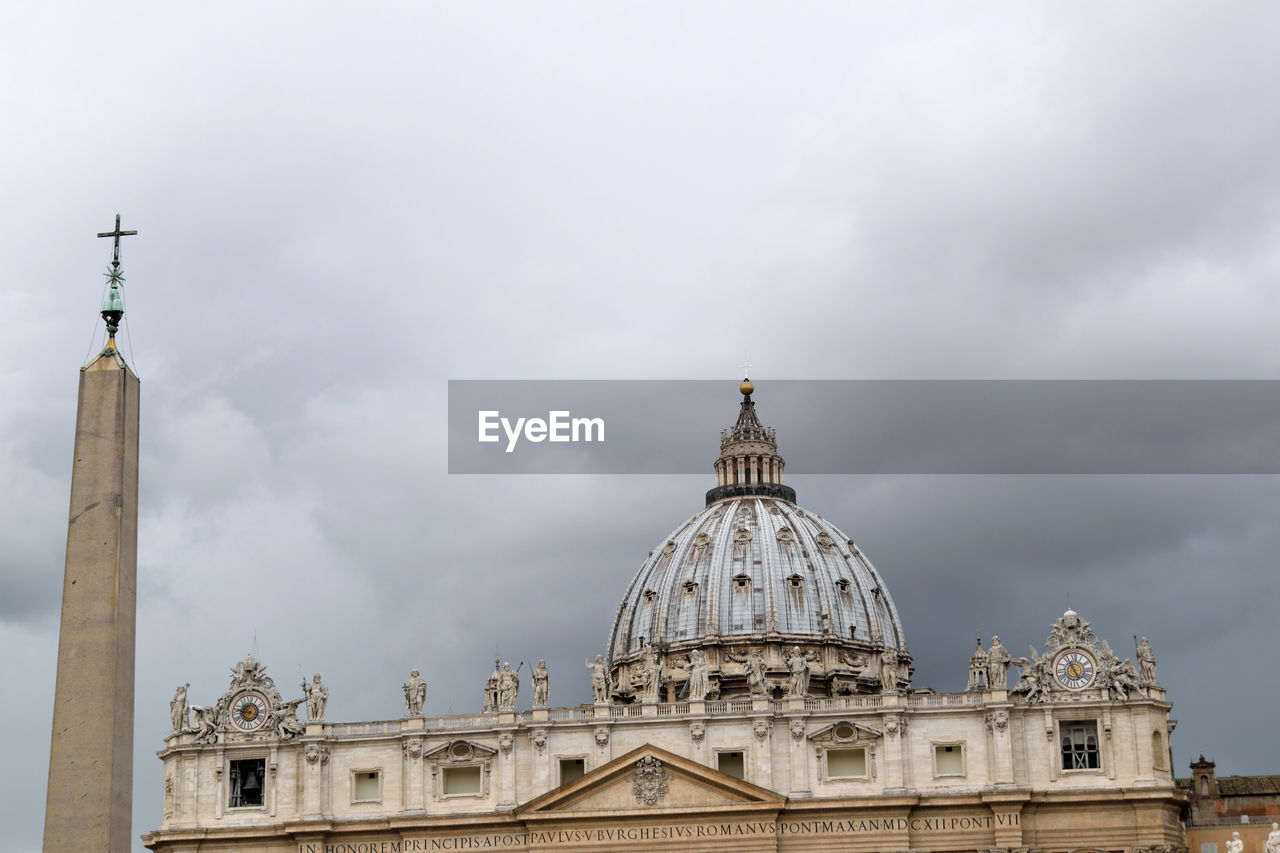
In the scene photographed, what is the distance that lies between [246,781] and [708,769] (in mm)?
22760

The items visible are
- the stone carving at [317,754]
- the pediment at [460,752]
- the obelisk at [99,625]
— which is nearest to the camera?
the obelisk at [99,625]

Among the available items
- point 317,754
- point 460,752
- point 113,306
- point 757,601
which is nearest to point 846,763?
point 460,752

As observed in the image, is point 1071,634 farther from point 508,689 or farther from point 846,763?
point 508,689

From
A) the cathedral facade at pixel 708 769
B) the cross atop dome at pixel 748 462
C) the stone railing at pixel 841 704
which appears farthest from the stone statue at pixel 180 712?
the cross atop dome at pixel 748 462

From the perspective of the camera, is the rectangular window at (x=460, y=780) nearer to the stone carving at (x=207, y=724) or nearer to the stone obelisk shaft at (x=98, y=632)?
the stone carving at (x=207, y=724)

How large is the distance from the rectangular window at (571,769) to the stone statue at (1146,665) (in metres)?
26.5

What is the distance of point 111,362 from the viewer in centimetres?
3531

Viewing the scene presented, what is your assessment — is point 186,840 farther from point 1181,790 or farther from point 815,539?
point 815,539

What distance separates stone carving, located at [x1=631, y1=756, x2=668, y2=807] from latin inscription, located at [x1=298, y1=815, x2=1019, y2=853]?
4.53 ft

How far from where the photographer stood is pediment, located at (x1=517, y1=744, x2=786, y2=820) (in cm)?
9244

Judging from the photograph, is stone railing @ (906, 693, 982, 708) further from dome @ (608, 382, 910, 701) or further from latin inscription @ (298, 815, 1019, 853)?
dome @ (608, 382, 910, 701)

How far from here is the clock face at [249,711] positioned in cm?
9706

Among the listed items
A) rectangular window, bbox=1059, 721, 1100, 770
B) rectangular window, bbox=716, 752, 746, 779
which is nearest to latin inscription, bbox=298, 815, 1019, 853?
rectangular window, bbox=716, 752, 746, 779

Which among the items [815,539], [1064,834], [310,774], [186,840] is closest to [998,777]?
[1064,834]
